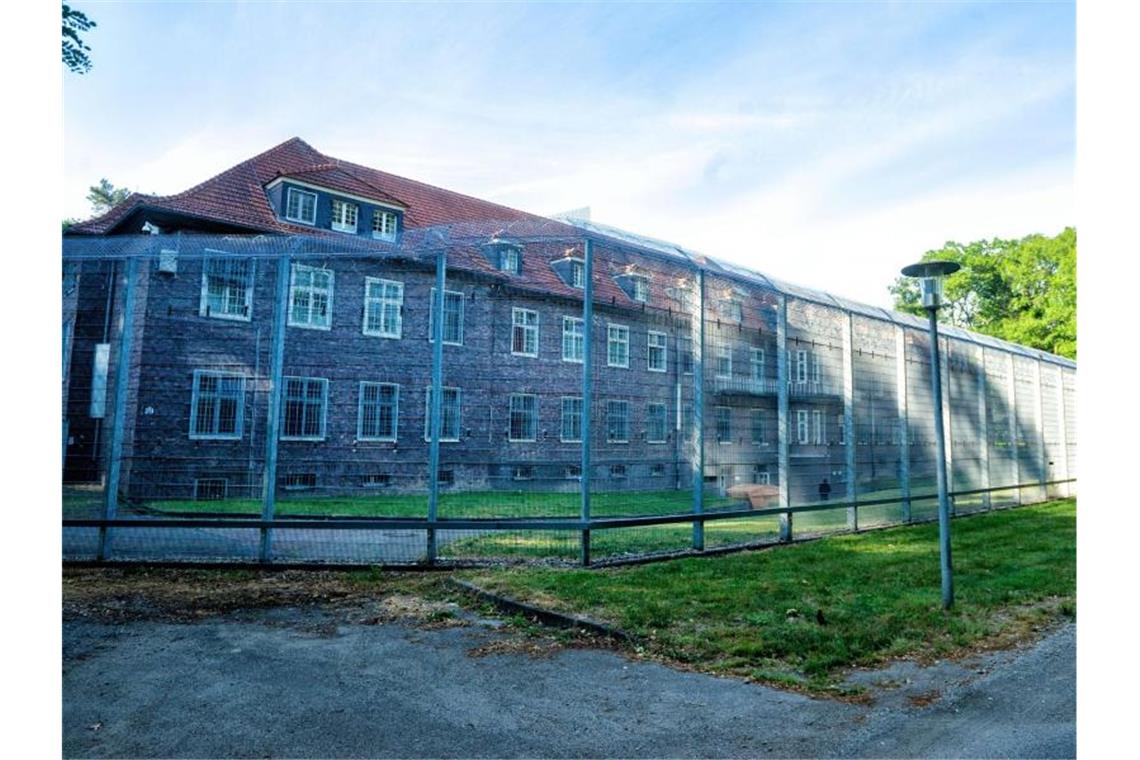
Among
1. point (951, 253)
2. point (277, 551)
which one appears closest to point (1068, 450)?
point (277, 551)

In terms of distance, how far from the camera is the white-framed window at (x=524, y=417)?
27.1ft

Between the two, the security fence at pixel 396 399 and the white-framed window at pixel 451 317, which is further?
the white-framed window at pixel 451 317

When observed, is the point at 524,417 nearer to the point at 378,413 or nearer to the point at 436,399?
the point at 436,399

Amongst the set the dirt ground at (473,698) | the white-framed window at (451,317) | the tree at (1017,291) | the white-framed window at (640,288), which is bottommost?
the dirt ground at (473,698)

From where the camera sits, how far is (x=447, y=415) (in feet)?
27.0

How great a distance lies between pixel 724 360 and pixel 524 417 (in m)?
2.98

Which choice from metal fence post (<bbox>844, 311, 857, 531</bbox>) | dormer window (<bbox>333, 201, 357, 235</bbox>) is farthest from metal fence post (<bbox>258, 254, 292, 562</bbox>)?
dormer window (<bbox>333, 201, 357, 235</bbox>)

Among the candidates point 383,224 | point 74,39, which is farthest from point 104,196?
point 74,39

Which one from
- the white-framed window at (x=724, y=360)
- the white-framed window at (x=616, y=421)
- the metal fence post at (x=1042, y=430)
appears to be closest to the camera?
the white-framed window at (x=616, y=421)

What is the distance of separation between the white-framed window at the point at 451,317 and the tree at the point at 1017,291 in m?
38.0

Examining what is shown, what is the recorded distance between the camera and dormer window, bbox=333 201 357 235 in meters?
24.5

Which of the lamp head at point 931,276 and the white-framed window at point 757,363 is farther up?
the lamp head at point 931,276

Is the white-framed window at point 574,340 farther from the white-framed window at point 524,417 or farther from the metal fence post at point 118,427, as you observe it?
the metal fence post at point 118,427

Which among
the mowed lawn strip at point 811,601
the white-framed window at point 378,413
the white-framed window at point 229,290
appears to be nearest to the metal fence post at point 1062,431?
the mowed lawn strip at point 811,601
